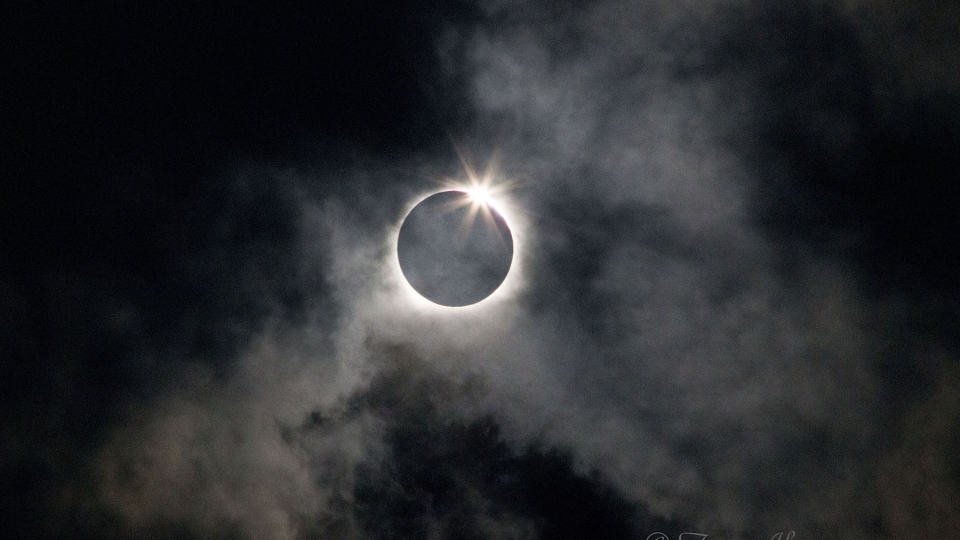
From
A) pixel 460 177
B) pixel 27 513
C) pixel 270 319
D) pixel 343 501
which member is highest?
pixel 460 177

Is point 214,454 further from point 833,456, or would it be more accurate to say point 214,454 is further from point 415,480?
point 833,456

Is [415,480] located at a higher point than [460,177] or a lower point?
lower

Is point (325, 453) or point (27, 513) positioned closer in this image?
point (27, 513)

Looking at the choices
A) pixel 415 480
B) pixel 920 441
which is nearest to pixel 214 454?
pixel 415 480

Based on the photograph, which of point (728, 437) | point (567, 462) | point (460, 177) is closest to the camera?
point (460, 177)

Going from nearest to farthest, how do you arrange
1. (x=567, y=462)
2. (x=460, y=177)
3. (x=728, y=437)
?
(x=460, y=177) → (x=728, y=437) → (x=567, y=462)

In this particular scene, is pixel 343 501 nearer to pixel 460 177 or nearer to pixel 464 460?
pixel 464 460

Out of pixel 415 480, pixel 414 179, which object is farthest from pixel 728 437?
pixel 414 179
